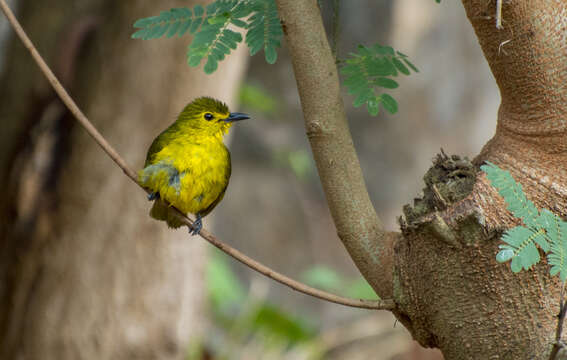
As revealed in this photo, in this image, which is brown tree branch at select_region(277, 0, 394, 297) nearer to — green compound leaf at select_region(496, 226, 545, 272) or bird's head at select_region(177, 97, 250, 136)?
green compound leaf at select_region(496, 226, 545, 272)

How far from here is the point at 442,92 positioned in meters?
10.5

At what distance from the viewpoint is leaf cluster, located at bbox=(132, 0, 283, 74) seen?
226cm

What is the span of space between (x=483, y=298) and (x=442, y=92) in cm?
913

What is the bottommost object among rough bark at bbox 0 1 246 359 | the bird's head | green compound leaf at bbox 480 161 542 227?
green compound leaf at bbox 480 161 542 227

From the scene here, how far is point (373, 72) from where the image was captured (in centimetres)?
229

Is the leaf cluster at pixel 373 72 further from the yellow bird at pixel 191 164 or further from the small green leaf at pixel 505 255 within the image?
the yellow bird at pixel 191 164

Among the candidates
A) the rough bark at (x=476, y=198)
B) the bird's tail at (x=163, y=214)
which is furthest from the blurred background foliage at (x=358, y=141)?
the rough bark at (x=476, y=198)

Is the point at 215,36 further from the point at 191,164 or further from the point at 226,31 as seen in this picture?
the point at 191,164

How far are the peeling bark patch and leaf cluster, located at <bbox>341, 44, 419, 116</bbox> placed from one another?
0.45 meters

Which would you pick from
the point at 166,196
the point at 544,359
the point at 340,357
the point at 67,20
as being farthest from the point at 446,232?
the point at 340,357

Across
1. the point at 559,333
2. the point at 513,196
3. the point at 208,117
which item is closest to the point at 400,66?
the point at 513,196

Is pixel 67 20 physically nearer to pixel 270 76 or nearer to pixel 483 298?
pixel 270 76

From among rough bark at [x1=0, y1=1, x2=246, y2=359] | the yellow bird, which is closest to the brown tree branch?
the yellow bird

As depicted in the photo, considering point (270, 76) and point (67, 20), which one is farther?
point (270, 76)
